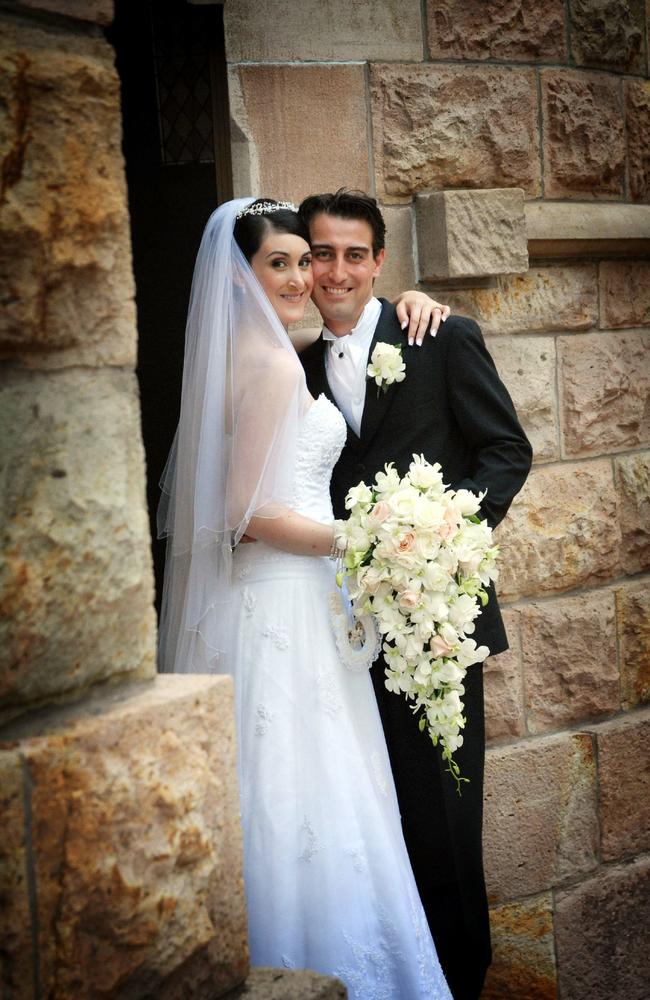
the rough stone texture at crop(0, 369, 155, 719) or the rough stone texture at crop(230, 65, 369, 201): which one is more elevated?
the rough stone texture at crop(230, 65, 369, 201)

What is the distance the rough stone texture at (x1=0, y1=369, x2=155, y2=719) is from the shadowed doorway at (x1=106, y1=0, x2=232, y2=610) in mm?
3268

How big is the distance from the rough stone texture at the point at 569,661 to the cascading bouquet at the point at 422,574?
991mm

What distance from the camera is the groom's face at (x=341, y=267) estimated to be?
3234 mm

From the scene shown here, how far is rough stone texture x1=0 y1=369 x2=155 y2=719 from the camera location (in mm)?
1299

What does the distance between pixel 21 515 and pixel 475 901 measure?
2.43 m

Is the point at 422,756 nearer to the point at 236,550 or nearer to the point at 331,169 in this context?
the point at 236,550

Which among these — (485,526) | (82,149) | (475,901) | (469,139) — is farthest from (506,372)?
(82,149)

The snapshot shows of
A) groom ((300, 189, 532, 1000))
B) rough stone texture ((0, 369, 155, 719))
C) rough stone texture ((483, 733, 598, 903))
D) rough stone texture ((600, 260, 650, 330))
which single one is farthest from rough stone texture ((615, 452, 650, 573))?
rough stone texture ((0, 369, 155, 719))

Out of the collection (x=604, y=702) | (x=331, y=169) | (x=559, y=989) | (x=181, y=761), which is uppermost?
(x=331, y=169)

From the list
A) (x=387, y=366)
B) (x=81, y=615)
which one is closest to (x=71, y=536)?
(x=81, y=615)

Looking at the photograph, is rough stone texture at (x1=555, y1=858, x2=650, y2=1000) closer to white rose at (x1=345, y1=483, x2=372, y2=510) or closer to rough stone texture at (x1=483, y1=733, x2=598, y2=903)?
rough stone texture at (x1=483, y1=733, x2=598, y2=903)

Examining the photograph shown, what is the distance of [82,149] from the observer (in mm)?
1355

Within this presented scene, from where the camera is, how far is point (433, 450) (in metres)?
3.21

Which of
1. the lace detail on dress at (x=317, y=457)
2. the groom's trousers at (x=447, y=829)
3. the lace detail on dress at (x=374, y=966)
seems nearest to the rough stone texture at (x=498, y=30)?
the lace detail on dress at (x=317, y=457)
